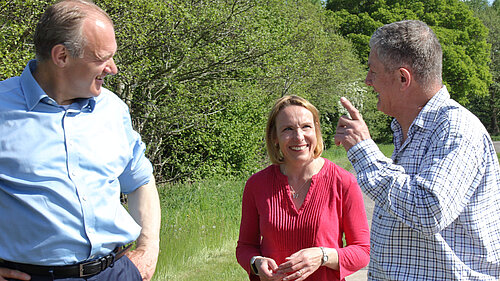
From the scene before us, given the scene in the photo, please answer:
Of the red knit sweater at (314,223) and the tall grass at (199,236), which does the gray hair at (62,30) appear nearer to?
the red knit sweater at (314,223)

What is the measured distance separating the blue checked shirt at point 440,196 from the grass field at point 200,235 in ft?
12.4

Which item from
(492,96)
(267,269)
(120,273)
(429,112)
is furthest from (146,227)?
(492,96)

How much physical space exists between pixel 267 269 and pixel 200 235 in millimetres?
4047

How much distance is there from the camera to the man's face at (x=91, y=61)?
7.67 ft

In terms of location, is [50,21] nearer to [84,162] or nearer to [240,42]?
[84,162]

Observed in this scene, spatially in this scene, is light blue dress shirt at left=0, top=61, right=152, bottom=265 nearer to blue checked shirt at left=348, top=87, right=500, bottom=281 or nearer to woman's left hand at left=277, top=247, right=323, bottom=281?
woman's left hand at left=277, top=247, right=323, bottom=281

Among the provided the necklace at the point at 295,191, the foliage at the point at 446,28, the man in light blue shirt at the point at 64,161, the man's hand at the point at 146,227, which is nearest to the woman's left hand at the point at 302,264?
the necklace at the point at 295,191

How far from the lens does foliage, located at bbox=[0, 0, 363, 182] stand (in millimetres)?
8953

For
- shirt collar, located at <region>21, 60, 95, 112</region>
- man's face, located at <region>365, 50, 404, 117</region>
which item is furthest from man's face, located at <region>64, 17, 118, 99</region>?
man's face, located at <region>365, 50, 404, 117</region>

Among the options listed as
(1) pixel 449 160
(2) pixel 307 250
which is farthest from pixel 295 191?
(1) pixel 449 160

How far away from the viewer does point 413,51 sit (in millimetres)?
2434

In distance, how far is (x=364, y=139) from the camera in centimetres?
241

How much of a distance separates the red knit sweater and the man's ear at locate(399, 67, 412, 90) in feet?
3.29

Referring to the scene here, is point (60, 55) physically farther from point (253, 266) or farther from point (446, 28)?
point (446, 28)
